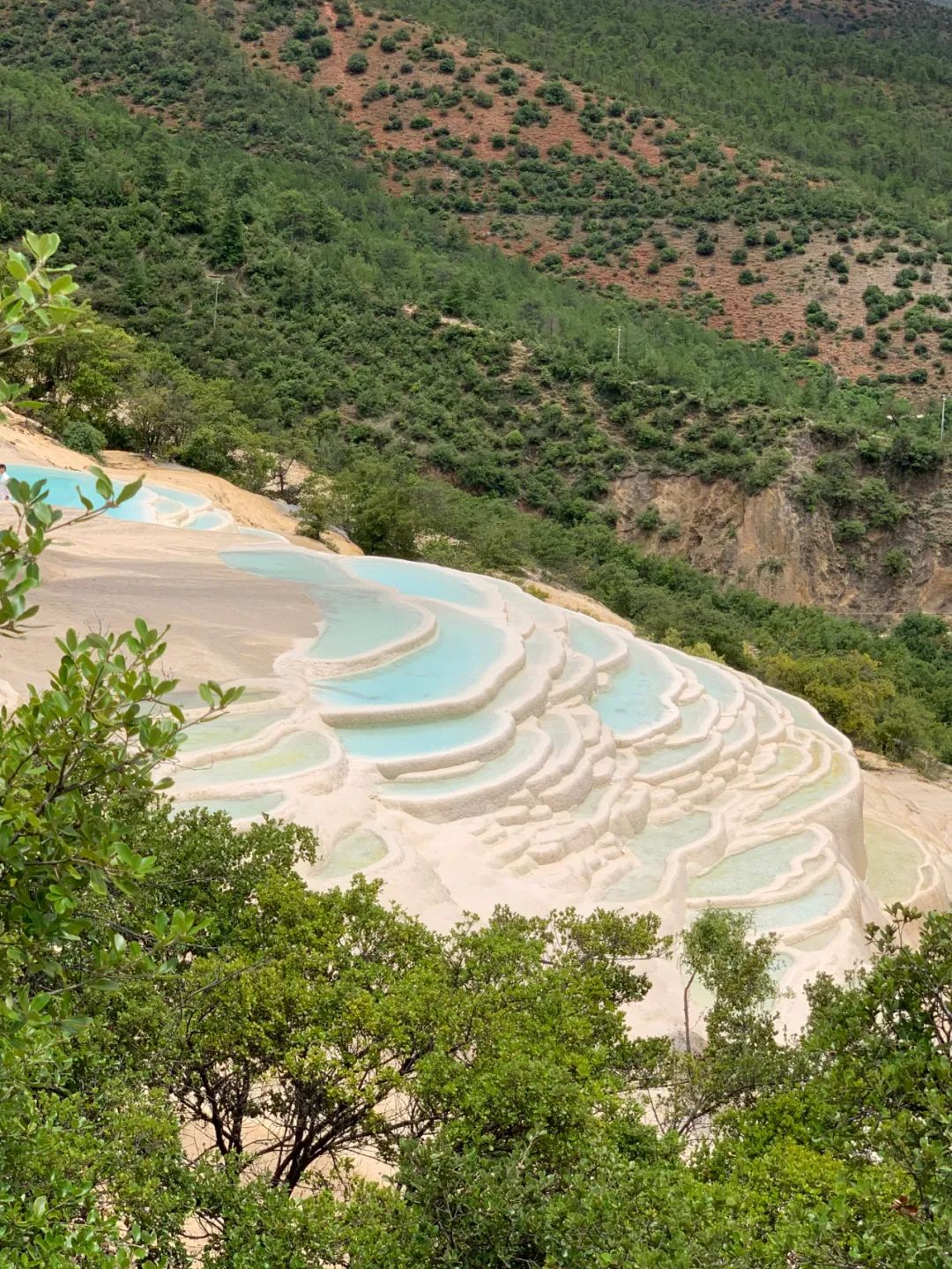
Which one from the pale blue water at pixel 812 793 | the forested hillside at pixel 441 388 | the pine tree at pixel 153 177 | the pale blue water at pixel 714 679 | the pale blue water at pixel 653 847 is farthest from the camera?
the pine tree at pixel 153 177

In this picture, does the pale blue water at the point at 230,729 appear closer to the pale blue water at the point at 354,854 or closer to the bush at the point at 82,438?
the pale blue water at the point at 354,854

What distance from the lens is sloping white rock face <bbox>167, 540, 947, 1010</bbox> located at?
37.5ft

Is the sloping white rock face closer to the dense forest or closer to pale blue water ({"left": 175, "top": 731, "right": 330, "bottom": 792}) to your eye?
pale blue water ({"left": 175, "top": 731, "right": 330, "bottom": 792})

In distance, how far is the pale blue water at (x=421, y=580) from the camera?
18.6 meters

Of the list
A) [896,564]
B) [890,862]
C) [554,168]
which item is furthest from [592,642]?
[554,168]

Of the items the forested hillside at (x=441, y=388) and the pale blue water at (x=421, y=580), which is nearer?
the pale blue water at (x=421, y=580)

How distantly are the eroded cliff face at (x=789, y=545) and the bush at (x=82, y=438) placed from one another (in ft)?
56.8

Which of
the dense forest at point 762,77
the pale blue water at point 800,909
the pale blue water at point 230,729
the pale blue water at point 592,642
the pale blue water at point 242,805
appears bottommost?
the pale blue water at point 592,642

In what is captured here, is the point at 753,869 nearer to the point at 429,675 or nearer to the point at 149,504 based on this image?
the point at 429,675

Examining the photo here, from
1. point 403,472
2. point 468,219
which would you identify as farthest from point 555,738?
point 468,219

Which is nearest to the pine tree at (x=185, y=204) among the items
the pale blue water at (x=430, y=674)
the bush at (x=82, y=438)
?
the bush at (x=82, y=438)

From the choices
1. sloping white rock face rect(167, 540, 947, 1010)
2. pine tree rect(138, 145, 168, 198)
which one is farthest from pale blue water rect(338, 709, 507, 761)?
pine tree rect(138, 145, 168, 198)

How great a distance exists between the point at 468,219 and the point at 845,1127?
5432 cm

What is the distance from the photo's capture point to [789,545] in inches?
1545
